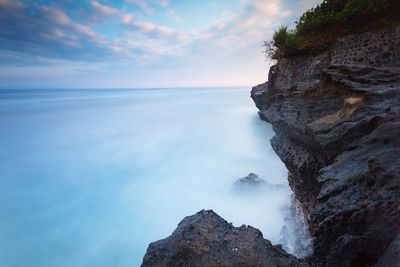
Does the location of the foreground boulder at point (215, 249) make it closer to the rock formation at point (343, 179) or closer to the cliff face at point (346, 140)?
the rock formation at point (343, 179)

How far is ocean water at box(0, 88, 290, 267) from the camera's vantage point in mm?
13094

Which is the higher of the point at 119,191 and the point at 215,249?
the point at 215,249

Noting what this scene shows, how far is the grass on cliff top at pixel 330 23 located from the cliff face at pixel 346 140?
1.29 ft

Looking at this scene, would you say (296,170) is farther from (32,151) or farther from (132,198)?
(32,151)

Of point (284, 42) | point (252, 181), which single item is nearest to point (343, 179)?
point (284, 42)

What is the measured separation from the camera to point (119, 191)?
1873 cm

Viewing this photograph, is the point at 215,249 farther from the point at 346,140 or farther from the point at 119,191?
the point at 119,191

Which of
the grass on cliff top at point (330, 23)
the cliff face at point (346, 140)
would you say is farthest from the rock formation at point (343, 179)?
the grass on cliff top at point (330, 23)

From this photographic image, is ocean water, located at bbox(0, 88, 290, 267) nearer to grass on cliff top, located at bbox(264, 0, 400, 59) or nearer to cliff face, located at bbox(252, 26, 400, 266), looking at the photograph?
cliff face, located at bbox(252, 26, 400, 266)

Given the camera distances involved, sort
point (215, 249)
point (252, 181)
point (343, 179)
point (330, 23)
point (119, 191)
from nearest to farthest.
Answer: point (215, 249) < point (343, 179) < point (330, 23) < point (252, 181) < point (119, 191)

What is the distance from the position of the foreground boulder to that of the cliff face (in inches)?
38.0

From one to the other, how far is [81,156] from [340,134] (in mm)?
25779

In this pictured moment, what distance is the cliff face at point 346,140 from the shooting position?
3633 mm

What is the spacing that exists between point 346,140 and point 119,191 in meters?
17.1
